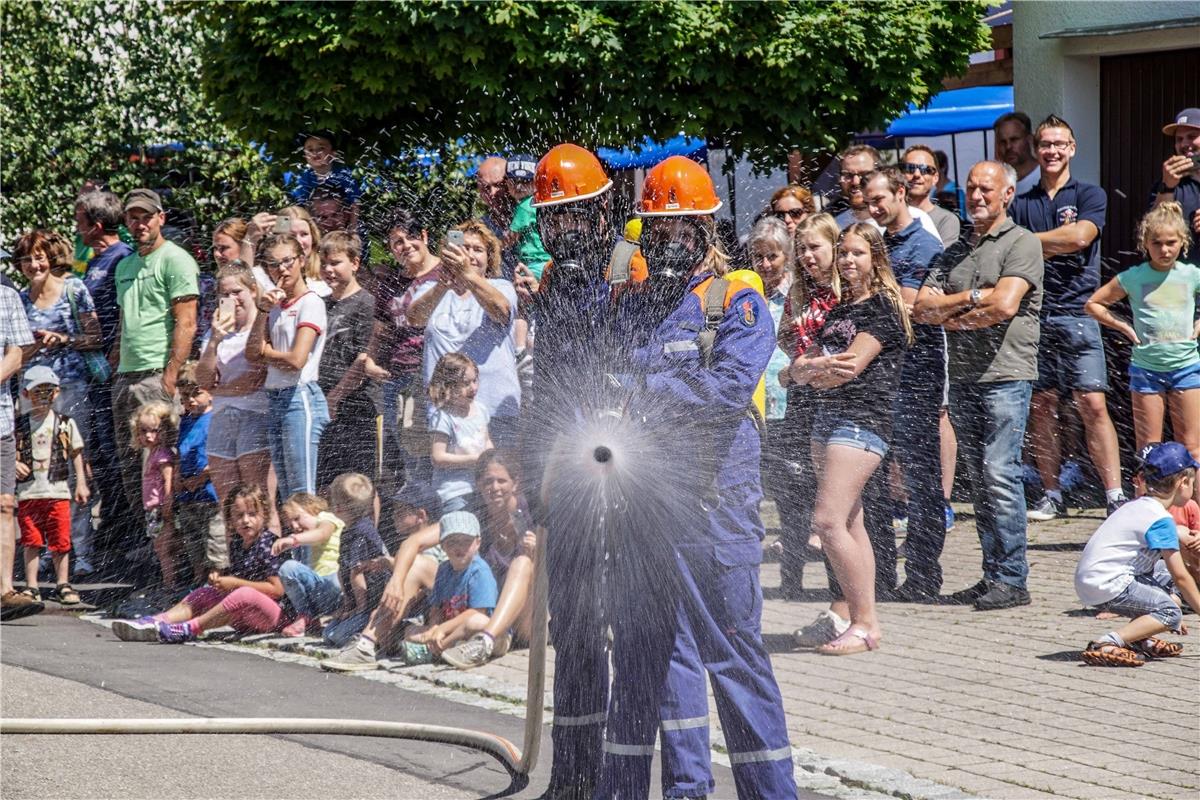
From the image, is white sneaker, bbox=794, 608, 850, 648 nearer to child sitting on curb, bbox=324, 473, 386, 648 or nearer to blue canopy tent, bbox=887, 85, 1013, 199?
child sitting on curb, bbox=324, 473, 386, 648

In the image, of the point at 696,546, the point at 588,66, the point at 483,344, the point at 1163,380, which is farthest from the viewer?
the point at 588,66

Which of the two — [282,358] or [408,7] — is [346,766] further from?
[408,7]

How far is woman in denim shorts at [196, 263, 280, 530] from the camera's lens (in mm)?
8586

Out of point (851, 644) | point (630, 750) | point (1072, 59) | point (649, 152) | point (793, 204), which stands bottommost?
point (851, 644)

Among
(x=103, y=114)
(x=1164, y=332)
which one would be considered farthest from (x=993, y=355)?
(x=103, y=114)

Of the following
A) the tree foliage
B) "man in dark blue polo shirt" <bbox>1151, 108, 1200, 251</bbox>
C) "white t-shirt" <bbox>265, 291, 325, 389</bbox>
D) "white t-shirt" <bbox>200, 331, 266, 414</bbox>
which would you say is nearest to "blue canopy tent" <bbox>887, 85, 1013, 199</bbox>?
the tree foliage

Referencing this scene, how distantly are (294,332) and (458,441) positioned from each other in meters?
1.33

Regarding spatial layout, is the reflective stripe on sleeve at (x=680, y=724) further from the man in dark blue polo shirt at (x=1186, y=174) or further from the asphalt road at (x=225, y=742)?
the man in dark blue polo shirt at (x=1186, y=174)

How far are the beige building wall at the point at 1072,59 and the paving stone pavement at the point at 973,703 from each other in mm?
4418

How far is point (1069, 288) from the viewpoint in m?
9.14

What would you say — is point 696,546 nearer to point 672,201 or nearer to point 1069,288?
point 672,201

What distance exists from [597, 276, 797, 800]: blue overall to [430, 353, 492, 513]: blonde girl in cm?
268

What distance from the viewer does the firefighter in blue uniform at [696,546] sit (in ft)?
15.7

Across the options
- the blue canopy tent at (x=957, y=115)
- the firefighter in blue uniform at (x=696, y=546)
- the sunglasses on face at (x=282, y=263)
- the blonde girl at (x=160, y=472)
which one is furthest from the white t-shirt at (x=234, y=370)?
the blue canopy tent at (x=957, y=115)
